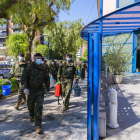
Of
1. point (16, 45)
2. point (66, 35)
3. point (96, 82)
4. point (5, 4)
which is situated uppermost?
point (66, 35)

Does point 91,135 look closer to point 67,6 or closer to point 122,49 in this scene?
point 122,49

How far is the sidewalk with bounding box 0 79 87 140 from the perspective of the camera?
3.46 m

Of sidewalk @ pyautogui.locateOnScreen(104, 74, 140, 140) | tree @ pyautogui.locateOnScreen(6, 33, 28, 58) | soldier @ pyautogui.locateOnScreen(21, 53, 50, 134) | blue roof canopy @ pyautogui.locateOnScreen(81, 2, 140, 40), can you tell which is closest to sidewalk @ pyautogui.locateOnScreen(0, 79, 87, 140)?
soldier @ pyautogui.locateOnScreen(21, 53, 50, 134)

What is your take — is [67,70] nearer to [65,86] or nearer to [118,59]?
[65,86]

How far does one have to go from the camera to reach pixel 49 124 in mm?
4094

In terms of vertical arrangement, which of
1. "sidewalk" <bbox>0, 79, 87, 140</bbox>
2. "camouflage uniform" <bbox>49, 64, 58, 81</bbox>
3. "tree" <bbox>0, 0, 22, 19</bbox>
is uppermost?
"tree" <bbox>0, 0, 22, 19</bbox>

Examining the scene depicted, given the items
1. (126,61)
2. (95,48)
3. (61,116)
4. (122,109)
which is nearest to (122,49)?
(126,61)

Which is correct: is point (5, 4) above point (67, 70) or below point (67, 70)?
above

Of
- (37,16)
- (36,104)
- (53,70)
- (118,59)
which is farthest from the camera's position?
(37,16)

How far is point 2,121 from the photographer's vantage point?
4312 millimetres

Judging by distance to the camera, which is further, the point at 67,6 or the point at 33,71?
the point at 67,6

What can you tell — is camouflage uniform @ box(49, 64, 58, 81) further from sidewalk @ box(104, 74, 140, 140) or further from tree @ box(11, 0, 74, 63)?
sidewalk @ box(104, 74, 140, 140)

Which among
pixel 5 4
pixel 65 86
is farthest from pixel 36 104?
pixel 5 4

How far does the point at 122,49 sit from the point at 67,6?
19.4 ft
